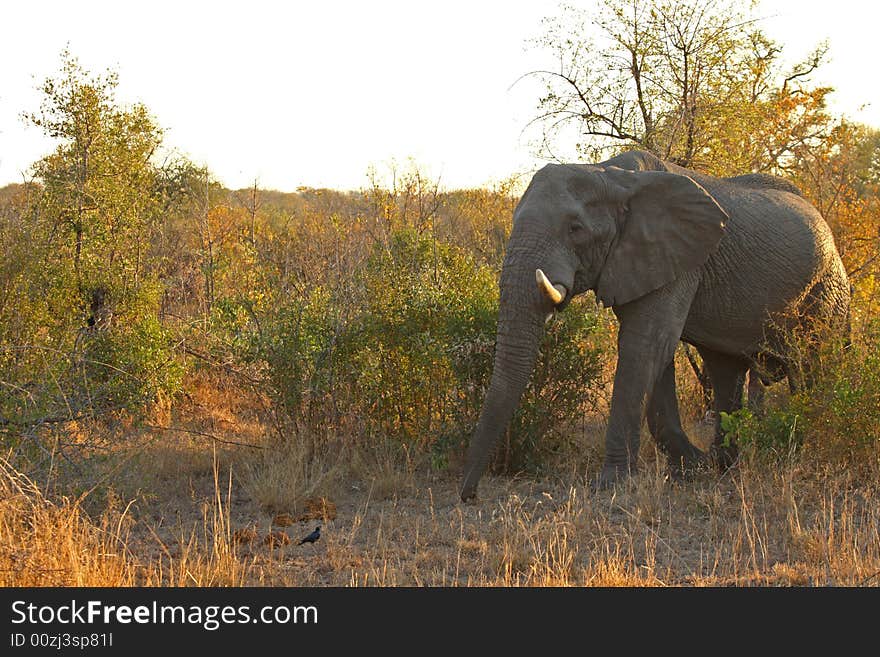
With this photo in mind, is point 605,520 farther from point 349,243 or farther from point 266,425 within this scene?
point 349,243

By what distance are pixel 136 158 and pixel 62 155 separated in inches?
30.2

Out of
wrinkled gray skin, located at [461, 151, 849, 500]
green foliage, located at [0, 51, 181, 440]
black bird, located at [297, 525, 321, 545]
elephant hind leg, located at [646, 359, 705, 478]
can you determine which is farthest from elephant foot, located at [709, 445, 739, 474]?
green foliage, located at [0, 51, 181, 440]

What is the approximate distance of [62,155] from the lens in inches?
419

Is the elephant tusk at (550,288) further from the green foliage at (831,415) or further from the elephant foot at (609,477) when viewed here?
the green foliage at (831,415)

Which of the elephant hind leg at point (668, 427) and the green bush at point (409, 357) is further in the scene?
the elephant hind leg at point (668, 427)

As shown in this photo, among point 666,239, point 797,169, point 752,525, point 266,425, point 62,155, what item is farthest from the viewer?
point 797,169

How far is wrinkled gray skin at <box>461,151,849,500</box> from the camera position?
24.6ft

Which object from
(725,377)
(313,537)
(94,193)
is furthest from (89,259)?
(725,377)

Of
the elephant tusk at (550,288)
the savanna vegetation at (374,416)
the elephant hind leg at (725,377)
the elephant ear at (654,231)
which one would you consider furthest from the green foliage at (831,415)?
the elephant tusk at (550,288)

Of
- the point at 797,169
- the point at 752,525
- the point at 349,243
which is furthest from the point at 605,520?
the point at 797,169

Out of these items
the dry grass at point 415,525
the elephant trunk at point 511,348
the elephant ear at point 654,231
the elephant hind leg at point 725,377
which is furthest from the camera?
the elephant hind leg at point 725,377

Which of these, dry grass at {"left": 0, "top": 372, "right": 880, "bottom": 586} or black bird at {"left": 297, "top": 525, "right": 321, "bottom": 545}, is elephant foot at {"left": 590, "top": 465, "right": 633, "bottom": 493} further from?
black bird at {"left": 297, "top": 525, "right": 321, "bottom": 545}

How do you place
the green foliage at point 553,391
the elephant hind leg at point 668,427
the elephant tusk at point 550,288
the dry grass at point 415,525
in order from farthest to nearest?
1. the elephant hind leg at point 668,427
2. the green foliage at point 553,391
3. the elephant tusk at point 550,288
4. the dry grass at point 415,525

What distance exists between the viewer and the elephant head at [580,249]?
746 centimetres
